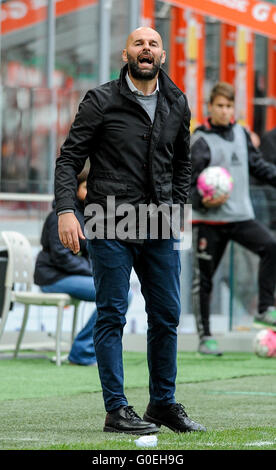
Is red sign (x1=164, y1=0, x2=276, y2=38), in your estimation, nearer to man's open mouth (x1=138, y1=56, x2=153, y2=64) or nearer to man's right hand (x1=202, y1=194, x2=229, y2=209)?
man's right hand (x1=202, y1=194, x2=229, y2=209)

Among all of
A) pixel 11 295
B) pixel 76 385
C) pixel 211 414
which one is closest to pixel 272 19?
pixel 11 295

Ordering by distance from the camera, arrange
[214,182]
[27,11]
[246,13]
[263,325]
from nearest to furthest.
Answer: [214,182] → [263,325] → [246,13] → [27,11]

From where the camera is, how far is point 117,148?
19.1ft

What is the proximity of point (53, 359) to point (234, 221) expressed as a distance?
1.89m

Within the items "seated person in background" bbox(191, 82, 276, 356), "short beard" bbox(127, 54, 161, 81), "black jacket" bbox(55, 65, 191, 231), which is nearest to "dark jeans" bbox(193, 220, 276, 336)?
"seated person in background" bbox(191, 82, 276, 356)

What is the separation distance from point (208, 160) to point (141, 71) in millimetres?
4918

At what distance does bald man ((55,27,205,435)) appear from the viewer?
5.79 m

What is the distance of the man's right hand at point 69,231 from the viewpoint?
566 cm

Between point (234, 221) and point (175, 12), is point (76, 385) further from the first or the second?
point (175, 12)

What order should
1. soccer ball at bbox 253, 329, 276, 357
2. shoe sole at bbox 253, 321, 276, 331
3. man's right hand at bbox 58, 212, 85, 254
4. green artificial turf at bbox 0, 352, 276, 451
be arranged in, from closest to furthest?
green artificial turf at bbox 0, 352, 276, 451 < man's right hand at bbox 58, 212, 85, 254 < soccer ball at bbox 253, 329, 276, 357 < shoe sole at bbox 253, 321, 276, 331

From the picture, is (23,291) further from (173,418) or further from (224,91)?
(173,418)

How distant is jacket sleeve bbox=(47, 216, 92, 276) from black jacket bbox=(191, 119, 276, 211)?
1.17 metres

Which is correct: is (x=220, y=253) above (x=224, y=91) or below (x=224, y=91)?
below

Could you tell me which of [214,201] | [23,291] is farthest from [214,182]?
[23,291]
